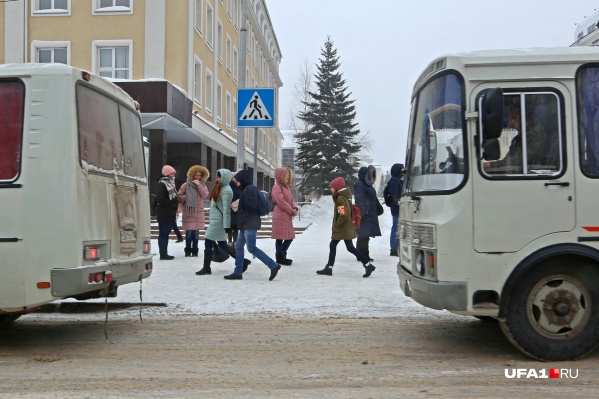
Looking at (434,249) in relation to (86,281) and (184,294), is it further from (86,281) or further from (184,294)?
(184,294)

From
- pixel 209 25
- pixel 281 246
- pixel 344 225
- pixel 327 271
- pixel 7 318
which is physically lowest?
pixel 7 318

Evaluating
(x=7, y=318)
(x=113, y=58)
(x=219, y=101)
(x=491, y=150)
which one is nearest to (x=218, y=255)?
(x=7, y=318)

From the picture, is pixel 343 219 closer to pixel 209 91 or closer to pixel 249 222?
pixel 249 222

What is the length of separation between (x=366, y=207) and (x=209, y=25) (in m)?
20.1

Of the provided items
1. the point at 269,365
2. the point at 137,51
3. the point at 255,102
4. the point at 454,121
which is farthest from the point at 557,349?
the point at 137,51

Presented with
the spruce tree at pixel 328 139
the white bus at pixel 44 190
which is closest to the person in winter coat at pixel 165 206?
the white bus at pixel 44 190

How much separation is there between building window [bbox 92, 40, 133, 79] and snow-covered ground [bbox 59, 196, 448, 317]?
1309cm

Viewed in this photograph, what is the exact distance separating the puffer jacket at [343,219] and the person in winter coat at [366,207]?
0.80m

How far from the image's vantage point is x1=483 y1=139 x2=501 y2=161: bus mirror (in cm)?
497

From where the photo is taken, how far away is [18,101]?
5.21 meters

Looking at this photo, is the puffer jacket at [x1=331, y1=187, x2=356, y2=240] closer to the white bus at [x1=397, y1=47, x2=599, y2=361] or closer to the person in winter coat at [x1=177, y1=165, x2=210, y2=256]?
the person in winter coat at [x1=177, y1=165, x2=210, y2=256]

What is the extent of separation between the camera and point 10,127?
204 inches

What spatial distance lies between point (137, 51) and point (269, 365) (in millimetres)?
20499

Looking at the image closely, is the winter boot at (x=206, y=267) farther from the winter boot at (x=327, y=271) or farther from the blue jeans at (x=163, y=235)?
the blue jeans at (x=163, y=235)
